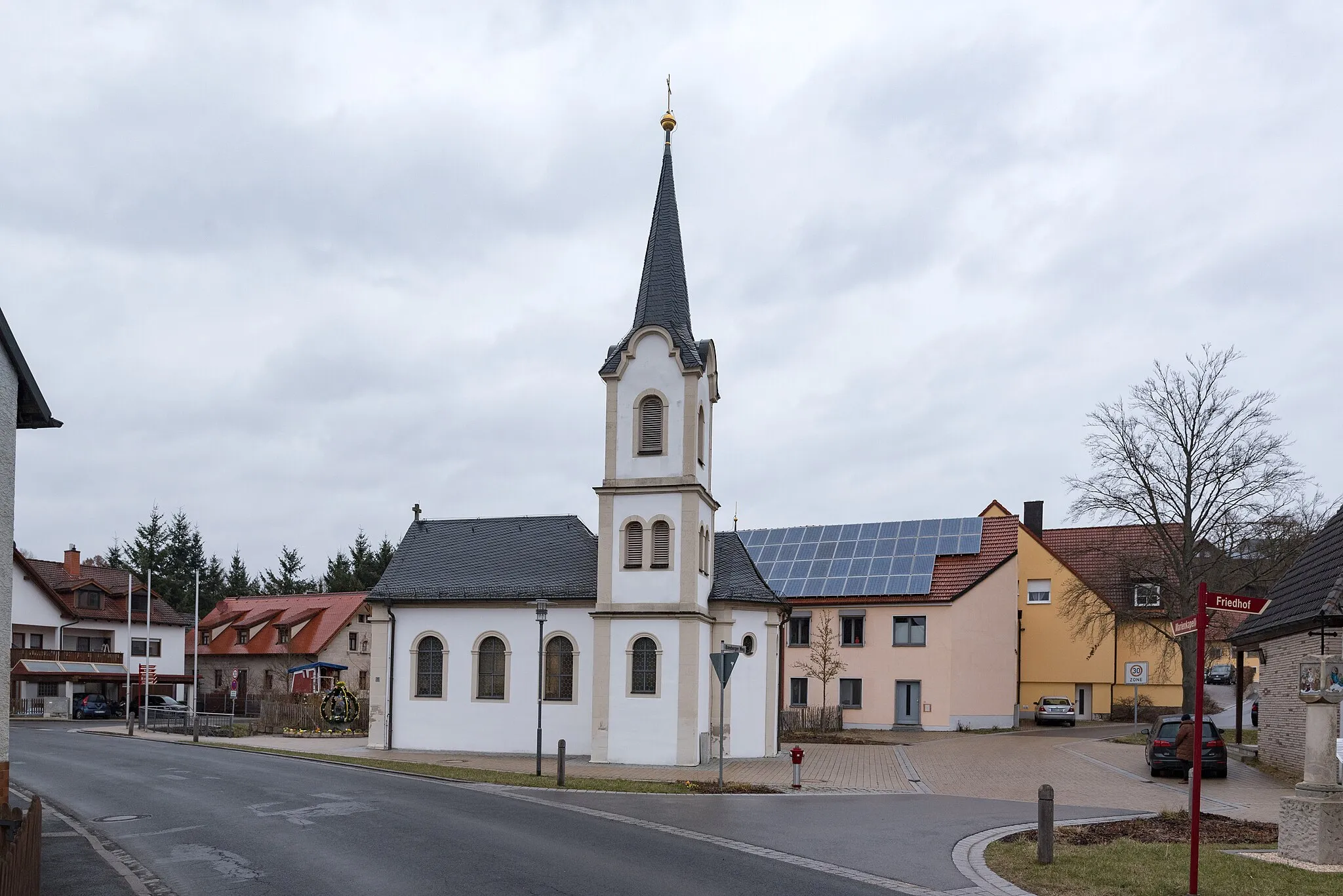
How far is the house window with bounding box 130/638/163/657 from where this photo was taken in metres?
68.0

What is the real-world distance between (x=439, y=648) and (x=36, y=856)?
22.3 m

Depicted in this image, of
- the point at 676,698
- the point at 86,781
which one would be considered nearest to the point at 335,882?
the point at 86,781

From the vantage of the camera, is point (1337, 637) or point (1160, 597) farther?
point (1160, 597)

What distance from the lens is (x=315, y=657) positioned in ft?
202

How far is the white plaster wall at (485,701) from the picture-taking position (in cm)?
3192

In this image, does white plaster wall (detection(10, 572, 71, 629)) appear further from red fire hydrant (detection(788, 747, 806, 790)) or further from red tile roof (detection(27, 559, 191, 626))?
red fire hydrant (detection(788, 747, 806, 790))

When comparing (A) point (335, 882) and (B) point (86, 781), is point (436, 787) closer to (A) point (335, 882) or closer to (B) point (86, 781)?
(B) point (86, 781)

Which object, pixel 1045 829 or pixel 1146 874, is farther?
pixel 1045 829

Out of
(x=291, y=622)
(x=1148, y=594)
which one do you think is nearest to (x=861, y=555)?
(x=1148, y=594)

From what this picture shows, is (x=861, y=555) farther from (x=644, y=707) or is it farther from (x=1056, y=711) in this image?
(x=644, y=707)

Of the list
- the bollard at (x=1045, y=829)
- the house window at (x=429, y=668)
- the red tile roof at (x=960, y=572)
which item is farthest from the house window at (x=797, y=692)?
the bollard at (x=1045, y=829)

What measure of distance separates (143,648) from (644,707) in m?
49.8

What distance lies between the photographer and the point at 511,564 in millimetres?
33969

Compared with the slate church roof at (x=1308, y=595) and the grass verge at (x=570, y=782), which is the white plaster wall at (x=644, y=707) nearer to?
the grass verge at (x=570, y=782)
